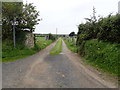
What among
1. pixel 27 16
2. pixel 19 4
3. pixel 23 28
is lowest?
pixel 23 28

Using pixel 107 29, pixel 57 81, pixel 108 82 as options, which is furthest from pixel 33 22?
pixel 108 82

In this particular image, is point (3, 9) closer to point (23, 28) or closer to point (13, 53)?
point (23, 28)

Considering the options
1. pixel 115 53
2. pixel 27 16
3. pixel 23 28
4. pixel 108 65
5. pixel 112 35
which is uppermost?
pixel 27 16

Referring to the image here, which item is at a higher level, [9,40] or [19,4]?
[19,4]

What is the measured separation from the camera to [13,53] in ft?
28.9

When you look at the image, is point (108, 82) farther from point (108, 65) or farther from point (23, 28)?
point (23, 28)

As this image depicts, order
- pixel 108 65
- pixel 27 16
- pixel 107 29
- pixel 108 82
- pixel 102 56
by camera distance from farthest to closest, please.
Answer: pixel 27 16
pixel 107 29
pixel 102 56
pixel 108 65
pixel 108 82

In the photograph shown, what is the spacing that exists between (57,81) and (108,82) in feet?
5.98

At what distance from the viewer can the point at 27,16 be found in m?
A: 10.9

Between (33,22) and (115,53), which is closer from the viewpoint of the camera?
(115,53)

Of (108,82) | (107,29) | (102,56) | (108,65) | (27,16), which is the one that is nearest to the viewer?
(108,82)

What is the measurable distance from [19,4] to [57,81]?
8687mm

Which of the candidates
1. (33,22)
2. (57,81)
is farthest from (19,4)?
(57,81)

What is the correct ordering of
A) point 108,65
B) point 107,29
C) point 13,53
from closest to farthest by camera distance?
point 108,65 → point 107,29 → point 13,53
